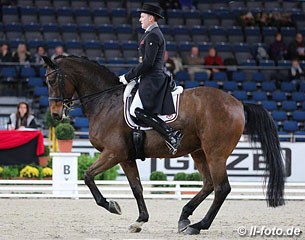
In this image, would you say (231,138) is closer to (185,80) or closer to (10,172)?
(10,172)

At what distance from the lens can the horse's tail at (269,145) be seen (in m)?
9.30

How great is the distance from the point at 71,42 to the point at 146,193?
257 inches

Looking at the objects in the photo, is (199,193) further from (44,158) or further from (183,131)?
(44,158)

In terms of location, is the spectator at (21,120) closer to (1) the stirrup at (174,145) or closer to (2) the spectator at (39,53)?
(2) the spectator at (39,53)

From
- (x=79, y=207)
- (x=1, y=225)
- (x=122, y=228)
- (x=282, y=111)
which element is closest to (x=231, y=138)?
(x=122, y=228)

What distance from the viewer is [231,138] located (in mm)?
9109

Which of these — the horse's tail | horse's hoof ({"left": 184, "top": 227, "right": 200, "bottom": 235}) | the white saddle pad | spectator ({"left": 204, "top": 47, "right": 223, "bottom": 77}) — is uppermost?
the white saddle pad

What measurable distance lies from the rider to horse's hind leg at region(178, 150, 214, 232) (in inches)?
22.6

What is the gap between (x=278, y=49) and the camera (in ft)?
70.6

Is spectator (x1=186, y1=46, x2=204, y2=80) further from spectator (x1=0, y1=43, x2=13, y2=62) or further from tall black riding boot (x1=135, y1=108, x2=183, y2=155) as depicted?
→ tall black riding boot (x1=135, y1=108, x2=183, y2=155)

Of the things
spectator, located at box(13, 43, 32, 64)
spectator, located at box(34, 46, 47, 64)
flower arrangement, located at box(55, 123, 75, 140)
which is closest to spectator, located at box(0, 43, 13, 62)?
spectator, located at box(13, 43, 32, 64)

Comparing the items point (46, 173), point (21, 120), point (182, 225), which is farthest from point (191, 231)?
point (21, 120)

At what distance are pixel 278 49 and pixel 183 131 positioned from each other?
42.3 ft

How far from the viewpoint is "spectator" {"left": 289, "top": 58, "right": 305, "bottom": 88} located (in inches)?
820
